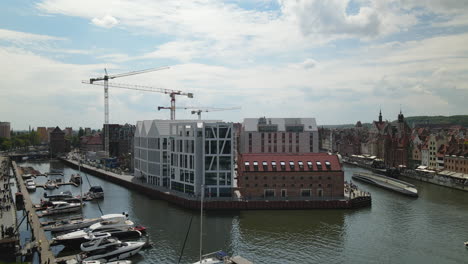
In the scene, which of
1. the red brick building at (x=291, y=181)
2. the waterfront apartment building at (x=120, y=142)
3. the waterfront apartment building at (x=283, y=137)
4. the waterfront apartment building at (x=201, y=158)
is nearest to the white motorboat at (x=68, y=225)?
the waterfront apartment building at (x=201, y=158)

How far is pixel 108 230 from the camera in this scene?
4094 cm

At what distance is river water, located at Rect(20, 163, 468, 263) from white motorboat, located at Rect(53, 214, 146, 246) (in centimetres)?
206

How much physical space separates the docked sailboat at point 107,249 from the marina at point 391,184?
45990mm

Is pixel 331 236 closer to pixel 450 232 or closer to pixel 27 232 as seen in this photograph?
pixel 450 232

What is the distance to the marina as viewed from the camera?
64750 millimetres

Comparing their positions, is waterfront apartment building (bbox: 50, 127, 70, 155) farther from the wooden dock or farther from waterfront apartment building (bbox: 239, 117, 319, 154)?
the wooden dock

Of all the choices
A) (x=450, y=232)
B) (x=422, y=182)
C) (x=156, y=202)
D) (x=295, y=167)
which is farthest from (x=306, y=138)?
(x=450, y=232)

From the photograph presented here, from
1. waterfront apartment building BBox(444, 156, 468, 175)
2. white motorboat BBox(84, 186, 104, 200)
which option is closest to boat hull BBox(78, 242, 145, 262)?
white motorboat BBox(84, 186, 104, 200)

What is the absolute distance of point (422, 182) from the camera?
81.7m

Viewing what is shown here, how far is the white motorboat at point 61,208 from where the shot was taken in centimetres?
5316

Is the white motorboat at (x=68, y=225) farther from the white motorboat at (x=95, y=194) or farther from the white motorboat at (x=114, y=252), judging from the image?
A: the white motorboat at (x=95, y=194)

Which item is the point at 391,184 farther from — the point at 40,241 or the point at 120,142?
the point at 120,142

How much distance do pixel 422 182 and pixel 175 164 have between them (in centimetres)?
5114

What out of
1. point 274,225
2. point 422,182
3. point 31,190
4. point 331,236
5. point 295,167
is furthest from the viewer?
point 422,182
